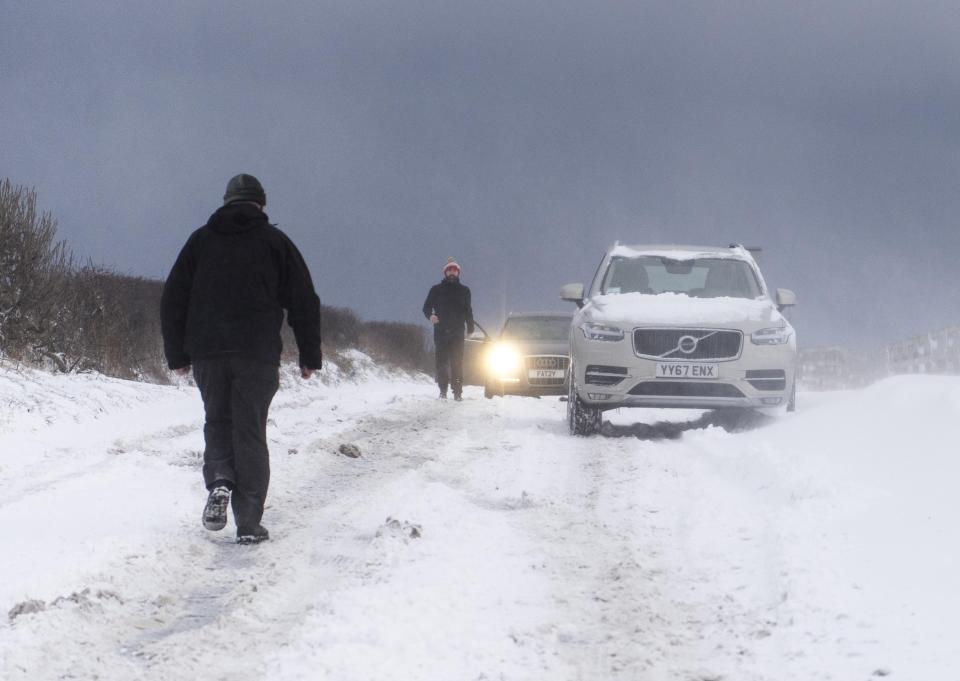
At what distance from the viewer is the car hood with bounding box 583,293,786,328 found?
29.9ft

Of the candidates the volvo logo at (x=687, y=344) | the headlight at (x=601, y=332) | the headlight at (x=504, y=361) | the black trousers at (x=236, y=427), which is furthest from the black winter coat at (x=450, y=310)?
the black trousers at (x=236, y=427)

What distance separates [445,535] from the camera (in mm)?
4656

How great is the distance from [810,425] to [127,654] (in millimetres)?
6562

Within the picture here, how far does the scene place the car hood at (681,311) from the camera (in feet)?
29.9

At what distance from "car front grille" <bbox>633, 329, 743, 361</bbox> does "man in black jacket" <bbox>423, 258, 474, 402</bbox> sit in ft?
21.8

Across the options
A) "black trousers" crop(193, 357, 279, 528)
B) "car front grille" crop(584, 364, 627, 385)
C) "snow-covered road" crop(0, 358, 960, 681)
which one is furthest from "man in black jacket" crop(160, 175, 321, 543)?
A: "car front grille" crop(584, 364, 627, 385)

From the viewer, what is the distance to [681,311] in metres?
9.24

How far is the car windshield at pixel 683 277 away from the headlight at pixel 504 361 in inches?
216

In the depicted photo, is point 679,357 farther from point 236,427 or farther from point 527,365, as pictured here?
point 527,365

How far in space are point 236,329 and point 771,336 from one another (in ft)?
19.2

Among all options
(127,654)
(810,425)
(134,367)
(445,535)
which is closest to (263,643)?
(127,654)

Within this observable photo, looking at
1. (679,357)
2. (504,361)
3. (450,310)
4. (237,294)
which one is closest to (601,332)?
(679,357)

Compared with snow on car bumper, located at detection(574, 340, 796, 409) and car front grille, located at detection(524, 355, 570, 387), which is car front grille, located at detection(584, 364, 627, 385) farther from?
car front grille, located at detection(524, 355, 570, 387)

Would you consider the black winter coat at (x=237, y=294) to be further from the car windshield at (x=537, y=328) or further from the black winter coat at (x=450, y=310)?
the car windshield at (x=537, y=328)
